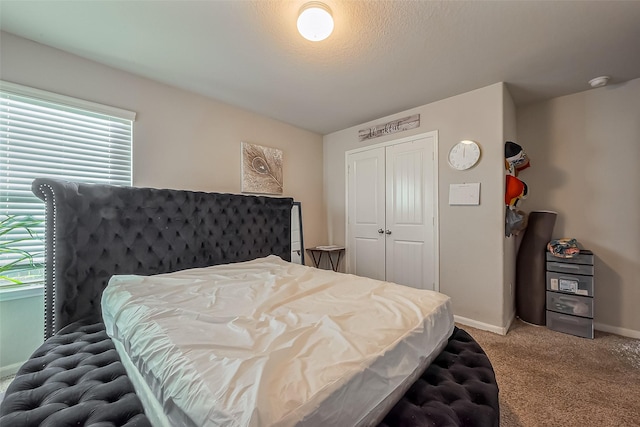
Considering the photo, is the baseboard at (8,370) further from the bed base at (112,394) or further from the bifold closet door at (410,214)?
the bifold closet door at (410,214)

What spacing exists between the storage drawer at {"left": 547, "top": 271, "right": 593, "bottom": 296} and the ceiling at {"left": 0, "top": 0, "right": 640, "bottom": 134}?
6.48 ft

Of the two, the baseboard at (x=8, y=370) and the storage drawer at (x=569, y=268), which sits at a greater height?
the storage drawer at (x=569, y=268)

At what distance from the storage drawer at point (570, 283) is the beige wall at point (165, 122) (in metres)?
3.23

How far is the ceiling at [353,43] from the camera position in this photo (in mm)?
1636

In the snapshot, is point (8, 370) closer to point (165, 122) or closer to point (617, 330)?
point (165, 122)

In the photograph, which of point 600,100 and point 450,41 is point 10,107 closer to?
point 450,41

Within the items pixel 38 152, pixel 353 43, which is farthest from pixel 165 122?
pixel 353 43

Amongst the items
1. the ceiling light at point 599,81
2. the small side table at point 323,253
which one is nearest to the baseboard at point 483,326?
the small side table at point 323,253

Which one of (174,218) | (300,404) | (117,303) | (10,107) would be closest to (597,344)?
(300,404)

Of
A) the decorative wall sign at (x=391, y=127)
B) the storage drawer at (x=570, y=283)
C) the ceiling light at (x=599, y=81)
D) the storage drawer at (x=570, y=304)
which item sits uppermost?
the ceiling light at (x=599, y=81)

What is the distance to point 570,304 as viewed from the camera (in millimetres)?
2557

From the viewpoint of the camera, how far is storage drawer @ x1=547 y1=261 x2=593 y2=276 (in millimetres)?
2482

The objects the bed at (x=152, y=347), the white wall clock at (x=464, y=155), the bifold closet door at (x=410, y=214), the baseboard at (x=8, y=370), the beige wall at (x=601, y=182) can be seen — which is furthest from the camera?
the bifold closet door at (x=410, y=214)

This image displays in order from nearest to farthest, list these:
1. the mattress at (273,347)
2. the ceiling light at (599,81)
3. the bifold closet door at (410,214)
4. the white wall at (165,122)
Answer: the mattress at (273,347)
the white wall at (165,122)
the ceiling light at (599,81)
the bifold closet door at (410,214)
